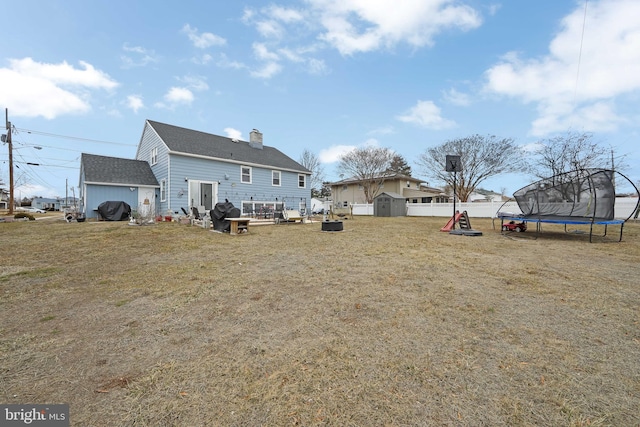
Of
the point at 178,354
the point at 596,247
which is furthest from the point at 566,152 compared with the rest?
the point at 178,354

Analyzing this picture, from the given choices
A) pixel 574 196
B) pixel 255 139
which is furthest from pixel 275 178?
pixel 574 196

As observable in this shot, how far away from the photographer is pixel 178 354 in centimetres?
196

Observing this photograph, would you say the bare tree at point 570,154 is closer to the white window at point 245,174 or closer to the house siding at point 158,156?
the white window at point 245,174

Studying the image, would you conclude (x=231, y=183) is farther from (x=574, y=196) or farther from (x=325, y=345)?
(x=574, y=196)

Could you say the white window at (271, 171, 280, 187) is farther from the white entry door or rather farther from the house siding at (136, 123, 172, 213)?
the white entry door

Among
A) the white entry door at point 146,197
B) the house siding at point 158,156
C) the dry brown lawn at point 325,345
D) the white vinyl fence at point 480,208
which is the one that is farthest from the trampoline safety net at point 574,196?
the white entry door at point 146,197

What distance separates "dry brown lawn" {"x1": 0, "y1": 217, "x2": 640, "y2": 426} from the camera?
1.44m

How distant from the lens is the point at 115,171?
14.8 meters

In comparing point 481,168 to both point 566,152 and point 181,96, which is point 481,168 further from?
point 181,96

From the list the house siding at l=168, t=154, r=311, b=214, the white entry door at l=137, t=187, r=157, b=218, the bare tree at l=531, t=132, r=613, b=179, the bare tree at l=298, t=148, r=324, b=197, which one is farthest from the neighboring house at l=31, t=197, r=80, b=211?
the bare tree at l=531, t=132, r=613, b=179

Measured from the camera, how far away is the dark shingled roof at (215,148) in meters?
15.0

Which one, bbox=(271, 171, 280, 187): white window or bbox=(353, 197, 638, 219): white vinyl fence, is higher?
bbox=(271, 171, 280, 187): white window

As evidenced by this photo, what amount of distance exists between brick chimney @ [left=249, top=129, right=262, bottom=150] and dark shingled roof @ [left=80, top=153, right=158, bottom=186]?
285 inches

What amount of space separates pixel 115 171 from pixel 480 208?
25.9 m
